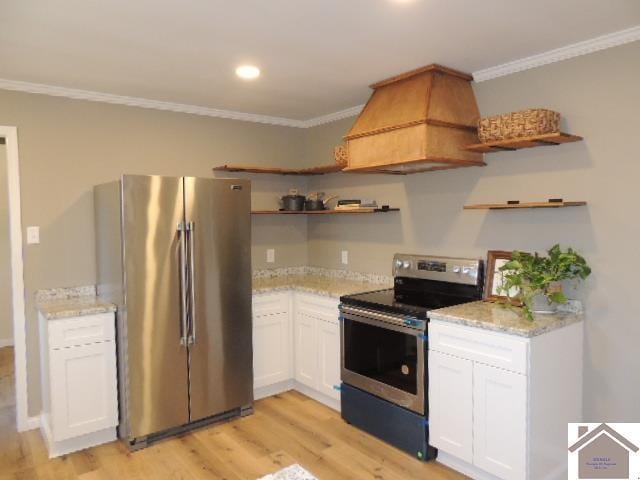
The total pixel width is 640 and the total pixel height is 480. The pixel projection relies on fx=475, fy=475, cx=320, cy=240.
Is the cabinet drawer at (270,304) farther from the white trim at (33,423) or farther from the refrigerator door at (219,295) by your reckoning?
the white trim at (33,423)

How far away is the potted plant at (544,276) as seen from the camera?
2.50 metres

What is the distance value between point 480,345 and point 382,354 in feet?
2.41

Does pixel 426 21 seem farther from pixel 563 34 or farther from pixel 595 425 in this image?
pixel 595 425

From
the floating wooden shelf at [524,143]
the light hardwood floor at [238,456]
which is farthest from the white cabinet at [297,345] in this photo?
the floating wooden shelf at [524,143]

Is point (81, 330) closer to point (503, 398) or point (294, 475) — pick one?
point (294, 475)

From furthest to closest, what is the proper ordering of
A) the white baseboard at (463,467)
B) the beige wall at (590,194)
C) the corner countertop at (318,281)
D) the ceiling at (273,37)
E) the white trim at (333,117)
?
the white trim at (333,117) < the corner countertop at (318,281) < the white baseboard at (463,467) < the beige wall at (590,194) < the ceiling at (273,37)

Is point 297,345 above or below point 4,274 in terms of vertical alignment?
below

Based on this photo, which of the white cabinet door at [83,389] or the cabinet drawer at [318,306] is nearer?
the white cabinet door at [83,389]

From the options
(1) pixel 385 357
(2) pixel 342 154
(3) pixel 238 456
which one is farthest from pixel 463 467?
(2) pixel 342 154

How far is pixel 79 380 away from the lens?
2939 millimetres

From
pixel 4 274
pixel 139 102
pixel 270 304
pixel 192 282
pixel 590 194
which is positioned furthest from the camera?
pixel 4 274

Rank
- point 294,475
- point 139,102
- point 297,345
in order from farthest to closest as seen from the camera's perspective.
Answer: point 297,345 → point 139,102 → point 294,475

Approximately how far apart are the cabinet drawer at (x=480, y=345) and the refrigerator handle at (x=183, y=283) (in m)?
1.57

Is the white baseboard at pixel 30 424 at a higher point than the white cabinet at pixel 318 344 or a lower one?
lower
